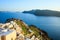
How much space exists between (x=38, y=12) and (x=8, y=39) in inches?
2790

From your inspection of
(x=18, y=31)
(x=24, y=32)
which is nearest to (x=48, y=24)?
(x=24, y=32)

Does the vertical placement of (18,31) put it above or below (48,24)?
above

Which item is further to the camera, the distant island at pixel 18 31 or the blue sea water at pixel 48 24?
the blue sea water at pixel 48 24

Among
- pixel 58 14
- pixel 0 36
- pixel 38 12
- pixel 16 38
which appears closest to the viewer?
pixel 0 36

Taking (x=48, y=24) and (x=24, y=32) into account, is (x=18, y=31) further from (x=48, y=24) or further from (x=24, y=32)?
(x=48, y=24)

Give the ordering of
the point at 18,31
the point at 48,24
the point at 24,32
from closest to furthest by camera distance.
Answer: the point at 18,31 → the point at 24,32 → the point at 48,24

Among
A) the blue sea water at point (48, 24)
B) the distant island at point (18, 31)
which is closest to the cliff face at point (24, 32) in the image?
the distant island at point (18, 31)

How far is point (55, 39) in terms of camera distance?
20.8m

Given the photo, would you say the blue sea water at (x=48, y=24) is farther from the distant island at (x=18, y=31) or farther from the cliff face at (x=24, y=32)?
the distant island at (x=18, y=31)

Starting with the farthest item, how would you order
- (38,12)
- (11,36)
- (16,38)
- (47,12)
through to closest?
1. (38,12)
2. (47,12)
3. (16,38)
4. (11,36)

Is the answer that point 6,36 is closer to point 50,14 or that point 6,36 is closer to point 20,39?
point 20,39

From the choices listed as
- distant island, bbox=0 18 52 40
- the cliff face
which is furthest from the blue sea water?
distant island, bbox=0 18 52 40

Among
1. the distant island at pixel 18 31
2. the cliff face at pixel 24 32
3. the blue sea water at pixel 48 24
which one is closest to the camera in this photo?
the distant island at pixel 18 31

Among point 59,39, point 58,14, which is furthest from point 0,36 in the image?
point 58,14
